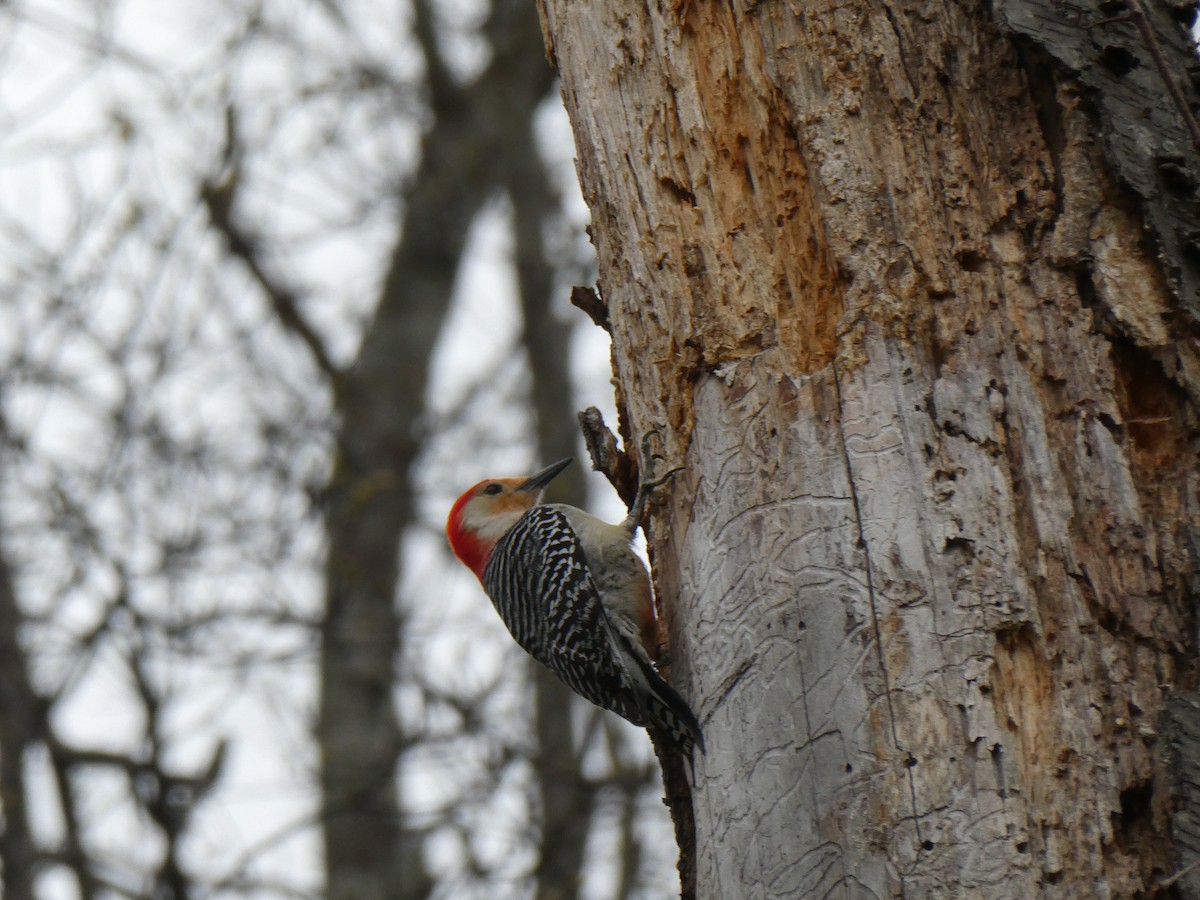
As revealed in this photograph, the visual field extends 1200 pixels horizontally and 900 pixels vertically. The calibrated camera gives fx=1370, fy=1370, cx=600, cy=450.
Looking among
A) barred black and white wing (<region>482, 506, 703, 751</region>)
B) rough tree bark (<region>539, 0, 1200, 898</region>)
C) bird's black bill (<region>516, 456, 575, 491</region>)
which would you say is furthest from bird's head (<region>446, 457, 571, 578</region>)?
rough tree bark (<region>539, 0, 1200, 898</region>)

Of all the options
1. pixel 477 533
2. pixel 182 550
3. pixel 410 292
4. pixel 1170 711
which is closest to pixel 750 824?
pixel 1170 711

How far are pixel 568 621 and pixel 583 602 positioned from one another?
0.09 m

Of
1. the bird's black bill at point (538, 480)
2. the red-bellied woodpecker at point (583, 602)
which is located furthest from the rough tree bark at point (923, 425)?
the bird's black bill at point (538, 480)

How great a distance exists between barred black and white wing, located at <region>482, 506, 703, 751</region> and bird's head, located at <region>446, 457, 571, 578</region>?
1.02 ft

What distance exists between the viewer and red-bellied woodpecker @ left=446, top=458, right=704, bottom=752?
12.9 ft

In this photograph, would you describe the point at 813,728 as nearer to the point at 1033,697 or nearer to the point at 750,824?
the point at 750,824

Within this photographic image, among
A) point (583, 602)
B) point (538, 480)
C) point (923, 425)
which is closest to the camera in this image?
point (923, 425)

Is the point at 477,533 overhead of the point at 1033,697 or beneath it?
overhead

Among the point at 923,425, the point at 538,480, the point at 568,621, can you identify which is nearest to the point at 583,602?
the point at 568,621

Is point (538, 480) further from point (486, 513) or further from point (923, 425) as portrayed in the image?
point (923, 425)

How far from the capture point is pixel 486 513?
5914 millimetres

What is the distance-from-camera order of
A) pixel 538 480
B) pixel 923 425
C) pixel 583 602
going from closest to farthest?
pixel 923 425 < pixel 583 602 < pixel 538 480

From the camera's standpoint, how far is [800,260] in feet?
9.70

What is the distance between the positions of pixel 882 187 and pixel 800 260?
241mm
